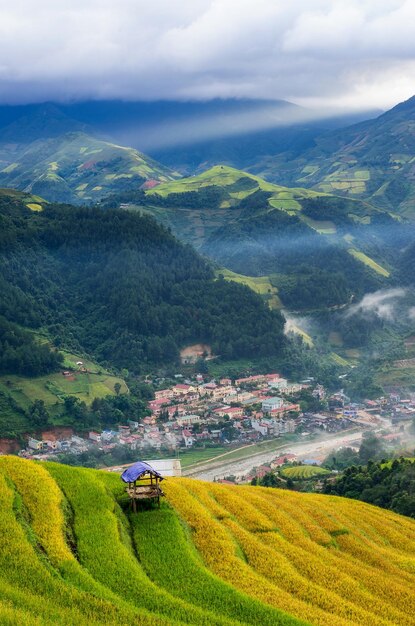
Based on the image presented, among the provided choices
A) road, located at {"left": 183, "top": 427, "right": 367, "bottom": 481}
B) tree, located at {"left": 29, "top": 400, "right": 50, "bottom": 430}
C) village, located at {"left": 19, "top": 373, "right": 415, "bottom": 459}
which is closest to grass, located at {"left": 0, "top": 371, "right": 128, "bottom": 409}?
tree, located at {"left": 29, "top": 400, "right": 50, "bottom": 430}

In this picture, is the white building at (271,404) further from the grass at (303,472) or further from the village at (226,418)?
the grass at (303,472)

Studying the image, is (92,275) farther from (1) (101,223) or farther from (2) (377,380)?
(2) (377,380)

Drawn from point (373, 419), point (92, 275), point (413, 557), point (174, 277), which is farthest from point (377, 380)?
point (413, 557)

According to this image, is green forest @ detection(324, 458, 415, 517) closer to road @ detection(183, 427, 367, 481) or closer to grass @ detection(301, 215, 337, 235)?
road @ detection(183, 427, 367, 481)

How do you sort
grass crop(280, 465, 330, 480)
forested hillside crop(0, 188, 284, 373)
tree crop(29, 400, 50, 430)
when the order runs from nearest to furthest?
grass crop(280, 465, 330, 480) < tree crop(29, 400, 50, 430) < forested hillside crop(0, 188, 284, 373)

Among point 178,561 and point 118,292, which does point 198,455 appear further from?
point 178,561

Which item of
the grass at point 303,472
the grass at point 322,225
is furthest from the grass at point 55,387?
the grass at point 322,225
